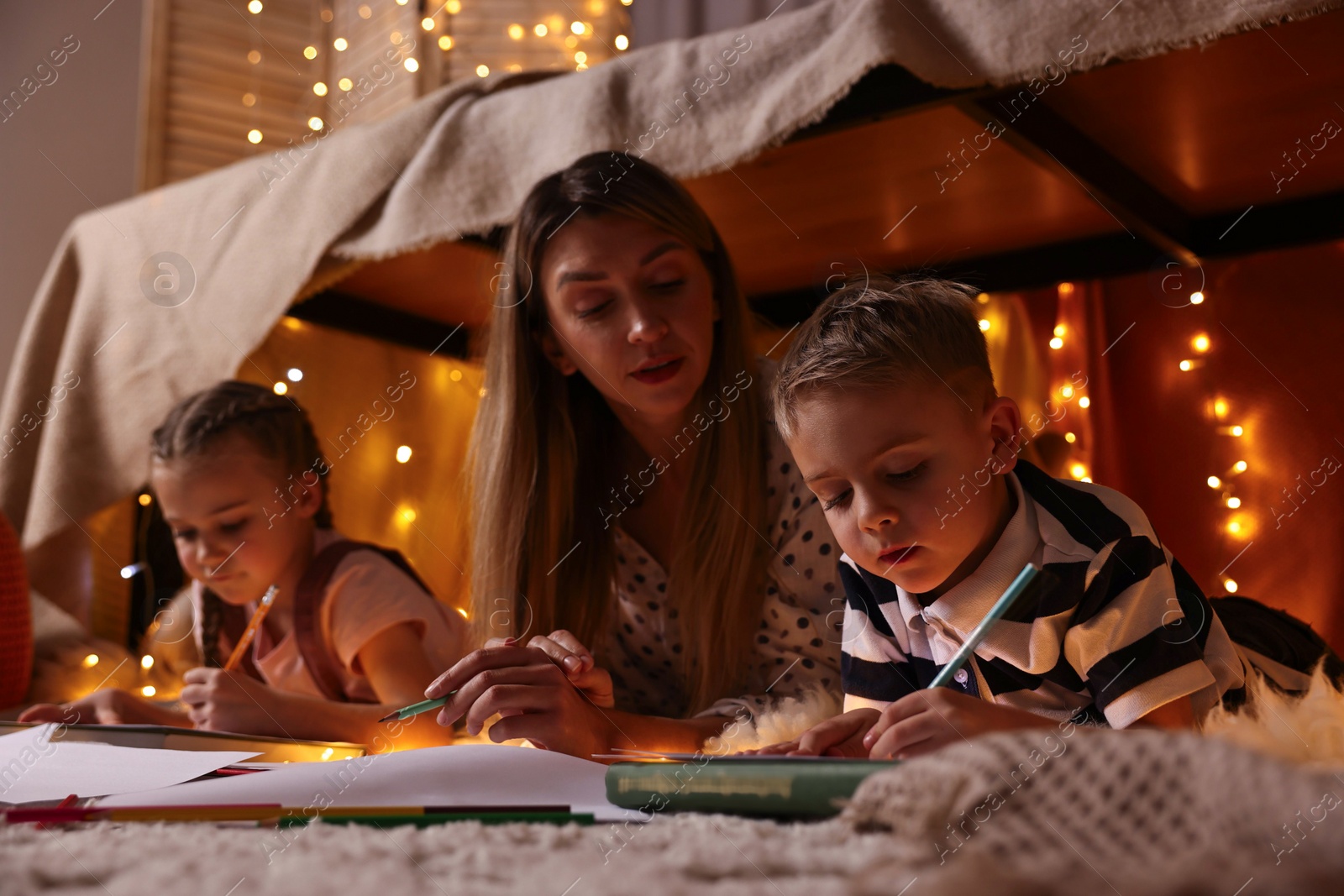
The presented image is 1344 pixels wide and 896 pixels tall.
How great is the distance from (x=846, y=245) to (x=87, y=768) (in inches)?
37.5

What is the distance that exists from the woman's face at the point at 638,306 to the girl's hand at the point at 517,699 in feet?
1.03

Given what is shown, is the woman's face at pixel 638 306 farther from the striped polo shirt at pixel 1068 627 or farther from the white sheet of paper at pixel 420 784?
the white sheet of paper at pixel 420 784

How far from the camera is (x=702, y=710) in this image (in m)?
0.95

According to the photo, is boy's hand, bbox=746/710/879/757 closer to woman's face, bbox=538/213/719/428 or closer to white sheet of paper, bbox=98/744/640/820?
white sheet of paper, bbox=98/744/640/820

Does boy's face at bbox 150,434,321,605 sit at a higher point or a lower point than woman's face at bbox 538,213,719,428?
lower

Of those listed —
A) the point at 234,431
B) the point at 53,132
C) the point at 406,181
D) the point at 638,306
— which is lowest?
the point at 234,431

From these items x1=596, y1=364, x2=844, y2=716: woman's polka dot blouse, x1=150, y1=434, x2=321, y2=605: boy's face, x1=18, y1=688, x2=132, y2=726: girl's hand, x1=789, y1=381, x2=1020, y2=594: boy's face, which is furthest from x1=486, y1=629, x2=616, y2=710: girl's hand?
x1=150, y1=434, x2=321, y2=605: boy's face

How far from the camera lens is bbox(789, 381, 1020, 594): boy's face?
73 centimetres

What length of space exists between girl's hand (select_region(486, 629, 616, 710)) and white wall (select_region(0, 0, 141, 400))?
61.1 inches

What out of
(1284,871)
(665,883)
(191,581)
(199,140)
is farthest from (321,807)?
(199,140)

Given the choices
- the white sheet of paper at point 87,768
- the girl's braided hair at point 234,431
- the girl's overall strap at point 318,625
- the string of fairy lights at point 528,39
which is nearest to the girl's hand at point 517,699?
the white sheet of paper at point 87,768

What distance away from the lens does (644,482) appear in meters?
1.14

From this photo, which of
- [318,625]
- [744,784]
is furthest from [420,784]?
[318,625]

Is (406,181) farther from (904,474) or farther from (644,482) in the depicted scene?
(904,474)
